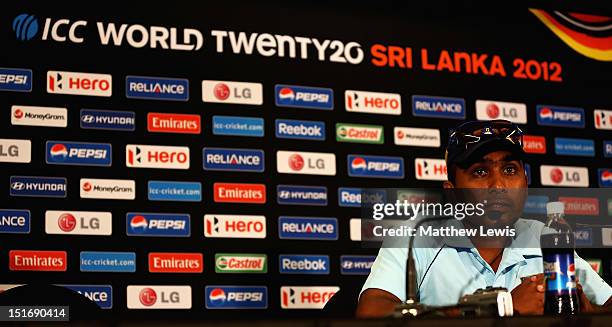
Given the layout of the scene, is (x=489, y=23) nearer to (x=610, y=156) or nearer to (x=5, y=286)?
(x=610, y=156)

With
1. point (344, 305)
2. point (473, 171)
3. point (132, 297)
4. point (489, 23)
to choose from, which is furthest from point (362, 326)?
point (489, 23)

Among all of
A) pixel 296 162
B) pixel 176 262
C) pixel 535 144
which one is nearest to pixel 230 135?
pixel 296 162

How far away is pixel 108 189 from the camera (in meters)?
4.74

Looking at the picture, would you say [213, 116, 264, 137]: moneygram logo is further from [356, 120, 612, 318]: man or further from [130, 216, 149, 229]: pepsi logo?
[356, 120, 612, 318]: man

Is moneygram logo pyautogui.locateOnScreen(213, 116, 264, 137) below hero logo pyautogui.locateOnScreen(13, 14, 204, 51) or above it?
below

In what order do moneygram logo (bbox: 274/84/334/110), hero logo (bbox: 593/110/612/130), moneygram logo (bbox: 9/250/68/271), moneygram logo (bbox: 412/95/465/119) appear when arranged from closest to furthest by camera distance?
moneygram logo (bbox: 9/250/68/271), moneygram logo (bbox: 274/84/334/110), moneygram logo (bbox: 412/95/465/119), hero logo (bbox: 593/110/612/130)

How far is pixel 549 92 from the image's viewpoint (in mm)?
5668

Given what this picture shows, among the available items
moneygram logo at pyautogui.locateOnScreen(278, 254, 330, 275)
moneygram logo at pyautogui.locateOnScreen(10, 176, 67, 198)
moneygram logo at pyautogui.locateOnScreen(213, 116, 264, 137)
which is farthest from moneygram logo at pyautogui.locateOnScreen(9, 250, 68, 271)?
moneygram logo at pyautogui.locateOnScreen(278, 254, 330, 275)

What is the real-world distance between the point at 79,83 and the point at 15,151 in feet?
1.56

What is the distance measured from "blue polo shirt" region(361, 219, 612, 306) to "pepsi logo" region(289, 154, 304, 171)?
8.39ft

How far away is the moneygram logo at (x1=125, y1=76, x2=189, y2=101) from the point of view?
191 inches

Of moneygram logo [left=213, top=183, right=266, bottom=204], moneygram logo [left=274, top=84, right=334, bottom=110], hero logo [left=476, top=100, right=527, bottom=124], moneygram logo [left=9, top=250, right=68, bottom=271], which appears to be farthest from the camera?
hero logo [left=476, top=100, right=527, bottom=124]

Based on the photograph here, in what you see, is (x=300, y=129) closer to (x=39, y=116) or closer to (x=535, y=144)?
(x=39, y=116)

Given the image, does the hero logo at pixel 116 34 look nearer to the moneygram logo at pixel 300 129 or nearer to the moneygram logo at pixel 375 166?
the moneygram logo at pixel 300 129
